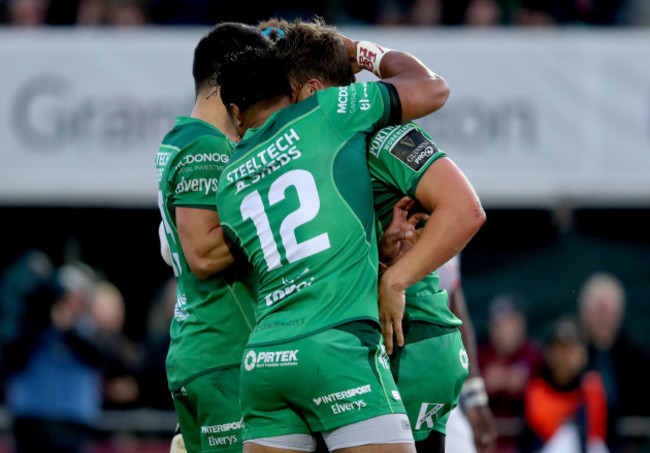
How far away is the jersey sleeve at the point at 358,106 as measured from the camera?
4.20 meters

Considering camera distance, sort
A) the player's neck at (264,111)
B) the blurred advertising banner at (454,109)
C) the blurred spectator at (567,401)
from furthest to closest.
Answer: the blurred advertising banner at (454,109) < the blurred spectator at (567,401) < the player's neck at (264,111)

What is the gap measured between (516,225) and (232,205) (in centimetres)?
805

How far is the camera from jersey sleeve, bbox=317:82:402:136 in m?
4.20

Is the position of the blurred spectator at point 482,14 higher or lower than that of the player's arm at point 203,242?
lower

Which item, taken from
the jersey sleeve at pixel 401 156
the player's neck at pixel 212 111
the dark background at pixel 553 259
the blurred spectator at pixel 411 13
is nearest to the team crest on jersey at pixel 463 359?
the jersey sleeve at pixel 401 156

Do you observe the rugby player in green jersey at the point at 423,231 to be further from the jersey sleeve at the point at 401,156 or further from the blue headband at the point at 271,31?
the blue headband at the point at 271,31

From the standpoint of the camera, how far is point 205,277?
15.4 feet

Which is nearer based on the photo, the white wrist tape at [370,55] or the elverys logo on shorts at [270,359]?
the elverys logo on shorts at [270,359]

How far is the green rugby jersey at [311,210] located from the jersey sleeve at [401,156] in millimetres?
56

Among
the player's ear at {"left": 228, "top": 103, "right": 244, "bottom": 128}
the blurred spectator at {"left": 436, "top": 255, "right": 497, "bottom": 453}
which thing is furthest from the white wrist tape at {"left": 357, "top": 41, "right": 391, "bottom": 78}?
the blurred spectator at {"left": 436, "top": 255, "right": 497, "bottom": 453}

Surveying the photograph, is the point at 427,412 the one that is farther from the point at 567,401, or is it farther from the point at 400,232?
the point at 567,401

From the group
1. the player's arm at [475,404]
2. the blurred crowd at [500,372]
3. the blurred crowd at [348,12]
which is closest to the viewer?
the player's arm at [475,404]

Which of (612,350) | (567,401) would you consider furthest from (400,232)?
(612,350)

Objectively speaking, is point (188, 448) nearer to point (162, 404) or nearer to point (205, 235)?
point (205, 235)
